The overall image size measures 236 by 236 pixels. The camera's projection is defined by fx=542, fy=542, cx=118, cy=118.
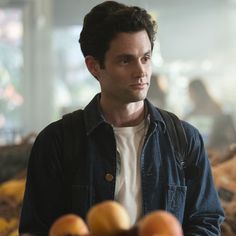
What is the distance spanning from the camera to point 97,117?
120 centimetres

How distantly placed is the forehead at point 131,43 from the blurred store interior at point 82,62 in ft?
7.73

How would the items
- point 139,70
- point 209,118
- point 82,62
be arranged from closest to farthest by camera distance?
point 139,70 → point 209,118 → point 82,62

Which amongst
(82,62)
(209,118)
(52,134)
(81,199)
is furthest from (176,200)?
(82,62)

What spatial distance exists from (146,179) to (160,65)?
8.30 ft

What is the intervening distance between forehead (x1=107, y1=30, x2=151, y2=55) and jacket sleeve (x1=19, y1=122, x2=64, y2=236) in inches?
9.3

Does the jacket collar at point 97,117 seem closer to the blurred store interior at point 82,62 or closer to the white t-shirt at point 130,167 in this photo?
the white t-shirt at point 130,167

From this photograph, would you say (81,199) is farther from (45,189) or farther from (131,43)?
(131,43)

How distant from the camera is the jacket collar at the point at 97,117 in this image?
47.1 inches

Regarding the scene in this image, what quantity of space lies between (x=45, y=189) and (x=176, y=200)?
0.95 feet

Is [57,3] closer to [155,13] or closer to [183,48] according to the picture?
[155,13]

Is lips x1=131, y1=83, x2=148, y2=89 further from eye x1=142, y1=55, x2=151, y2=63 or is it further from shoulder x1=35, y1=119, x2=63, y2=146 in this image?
shoulder x1=35, y1=119, x2=63, y2=146

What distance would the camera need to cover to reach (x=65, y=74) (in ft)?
12.3

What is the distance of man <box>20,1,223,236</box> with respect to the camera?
1.14 m

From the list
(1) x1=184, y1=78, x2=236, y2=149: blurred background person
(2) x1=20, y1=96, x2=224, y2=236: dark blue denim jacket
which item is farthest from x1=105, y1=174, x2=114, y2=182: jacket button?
(1) x1=184, y1=78, x2=236, y2=149: blurred background person
